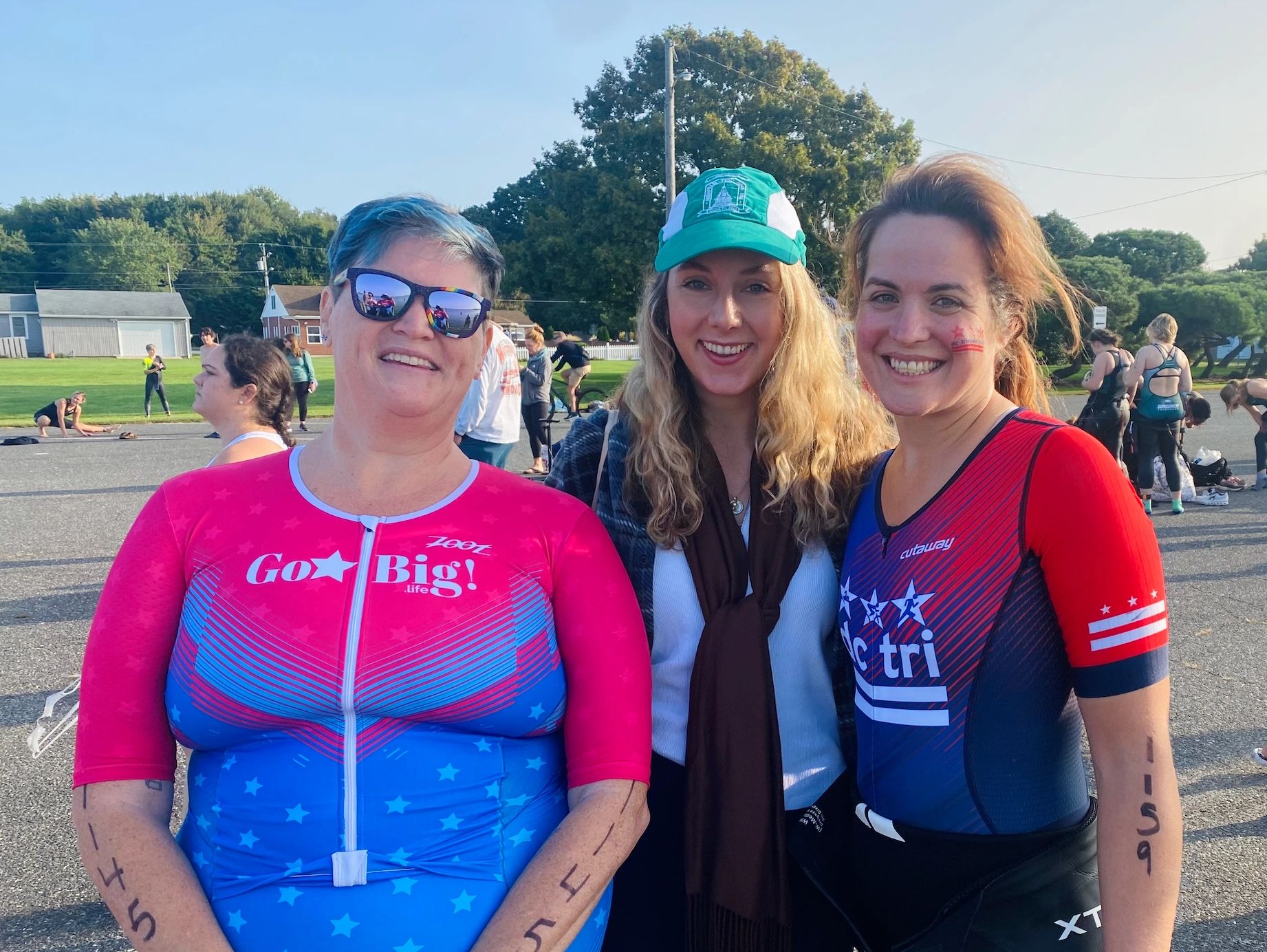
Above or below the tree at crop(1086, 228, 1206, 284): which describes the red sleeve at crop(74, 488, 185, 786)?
below

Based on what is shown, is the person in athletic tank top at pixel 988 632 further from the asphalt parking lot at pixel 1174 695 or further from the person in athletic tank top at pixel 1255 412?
the person in athletic tank top at pixel 1255 412

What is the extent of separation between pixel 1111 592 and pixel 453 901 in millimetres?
1249

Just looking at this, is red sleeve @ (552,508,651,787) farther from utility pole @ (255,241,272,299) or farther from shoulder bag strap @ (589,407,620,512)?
utility pole @ (255,241,272,299)

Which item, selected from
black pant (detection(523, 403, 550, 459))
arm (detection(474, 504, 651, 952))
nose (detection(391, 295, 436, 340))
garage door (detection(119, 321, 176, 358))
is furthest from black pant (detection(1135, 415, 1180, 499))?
garage door (detection(119, 321, 176, 358))

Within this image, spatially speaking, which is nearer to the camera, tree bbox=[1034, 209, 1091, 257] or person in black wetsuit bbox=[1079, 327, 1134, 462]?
person in black wetsuit bbox=[1079, 327, 1134, 462]

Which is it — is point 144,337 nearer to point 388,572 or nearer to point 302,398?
point 302,398

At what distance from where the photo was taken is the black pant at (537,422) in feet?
39.4

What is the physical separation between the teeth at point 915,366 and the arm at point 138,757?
1471mm

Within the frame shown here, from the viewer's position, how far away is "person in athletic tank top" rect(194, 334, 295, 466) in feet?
14.4

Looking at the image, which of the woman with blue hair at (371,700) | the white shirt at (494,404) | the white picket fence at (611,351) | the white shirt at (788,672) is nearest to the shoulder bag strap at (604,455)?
the white shirt at (788,672)

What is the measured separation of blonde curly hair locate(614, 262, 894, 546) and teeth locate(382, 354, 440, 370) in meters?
0.56

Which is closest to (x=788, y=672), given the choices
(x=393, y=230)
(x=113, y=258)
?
(x=393, y=230)

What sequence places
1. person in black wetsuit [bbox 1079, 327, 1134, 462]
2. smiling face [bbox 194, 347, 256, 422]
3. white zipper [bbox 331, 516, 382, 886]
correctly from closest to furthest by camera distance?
white zipper [bbox 331, 516, 382, 886], smiling face [bbox 194, 347, 256, 422], person in black wetsuit [bbox 1079, 327, 1134, 462]

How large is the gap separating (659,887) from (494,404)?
581cm
